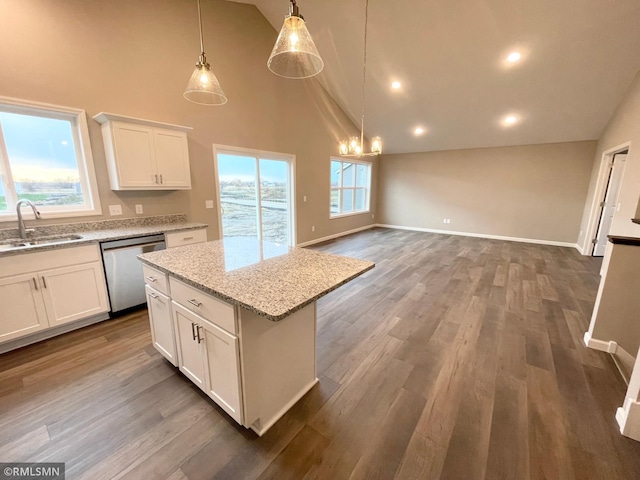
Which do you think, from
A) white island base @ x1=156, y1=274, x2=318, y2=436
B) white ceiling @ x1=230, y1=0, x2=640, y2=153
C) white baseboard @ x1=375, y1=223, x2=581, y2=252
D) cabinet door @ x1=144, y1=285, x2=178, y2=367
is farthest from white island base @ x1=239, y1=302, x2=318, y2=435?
white baseboard @ x1=375, y1=223, x2=581, y2=252

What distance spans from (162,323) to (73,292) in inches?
49.7

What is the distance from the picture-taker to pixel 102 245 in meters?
2.54

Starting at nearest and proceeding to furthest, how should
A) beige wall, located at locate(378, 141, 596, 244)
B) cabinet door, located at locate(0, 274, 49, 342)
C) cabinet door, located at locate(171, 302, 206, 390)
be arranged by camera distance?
1. cabinet door, located at locate(171, 302, 206, 390)
2. cabinet door, located at locate(0, 274, 49, 342)
3. beige wall, located at locate(378, 141, 596, 244)

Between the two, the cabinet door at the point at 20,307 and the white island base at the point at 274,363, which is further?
the cabinet door at the point at 20,307

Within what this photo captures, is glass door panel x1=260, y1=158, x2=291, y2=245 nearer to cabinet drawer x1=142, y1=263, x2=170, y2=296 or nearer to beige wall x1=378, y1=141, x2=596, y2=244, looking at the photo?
cabinet drawer x1=142, y1=263, x2=170, y2=296

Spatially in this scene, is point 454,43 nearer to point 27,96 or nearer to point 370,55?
point 370,55

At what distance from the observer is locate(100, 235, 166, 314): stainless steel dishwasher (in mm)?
2607

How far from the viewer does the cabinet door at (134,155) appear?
9.18 ft

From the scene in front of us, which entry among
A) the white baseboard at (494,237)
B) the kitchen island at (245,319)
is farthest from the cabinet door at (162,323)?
the white baseboard at (494,237)

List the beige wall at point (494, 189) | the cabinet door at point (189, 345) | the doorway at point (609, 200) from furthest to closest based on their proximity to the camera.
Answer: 1. the beige wall at point (494, 189)
2. the doorway at point (609, 200)
3. the cabinet door at point (189, 345)

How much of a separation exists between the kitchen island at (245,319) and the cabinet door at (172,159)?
66.3 inches

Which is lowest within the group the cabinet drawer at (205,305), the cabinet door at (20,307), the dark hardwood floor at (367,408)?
the dark hardwood floor at (367,408)

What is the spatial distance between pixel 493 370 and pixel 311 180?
182 inches

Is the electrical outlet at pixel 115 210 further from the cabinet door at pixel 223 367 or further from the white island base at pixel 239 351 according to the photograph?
the cabinet door at pixel 223 367
